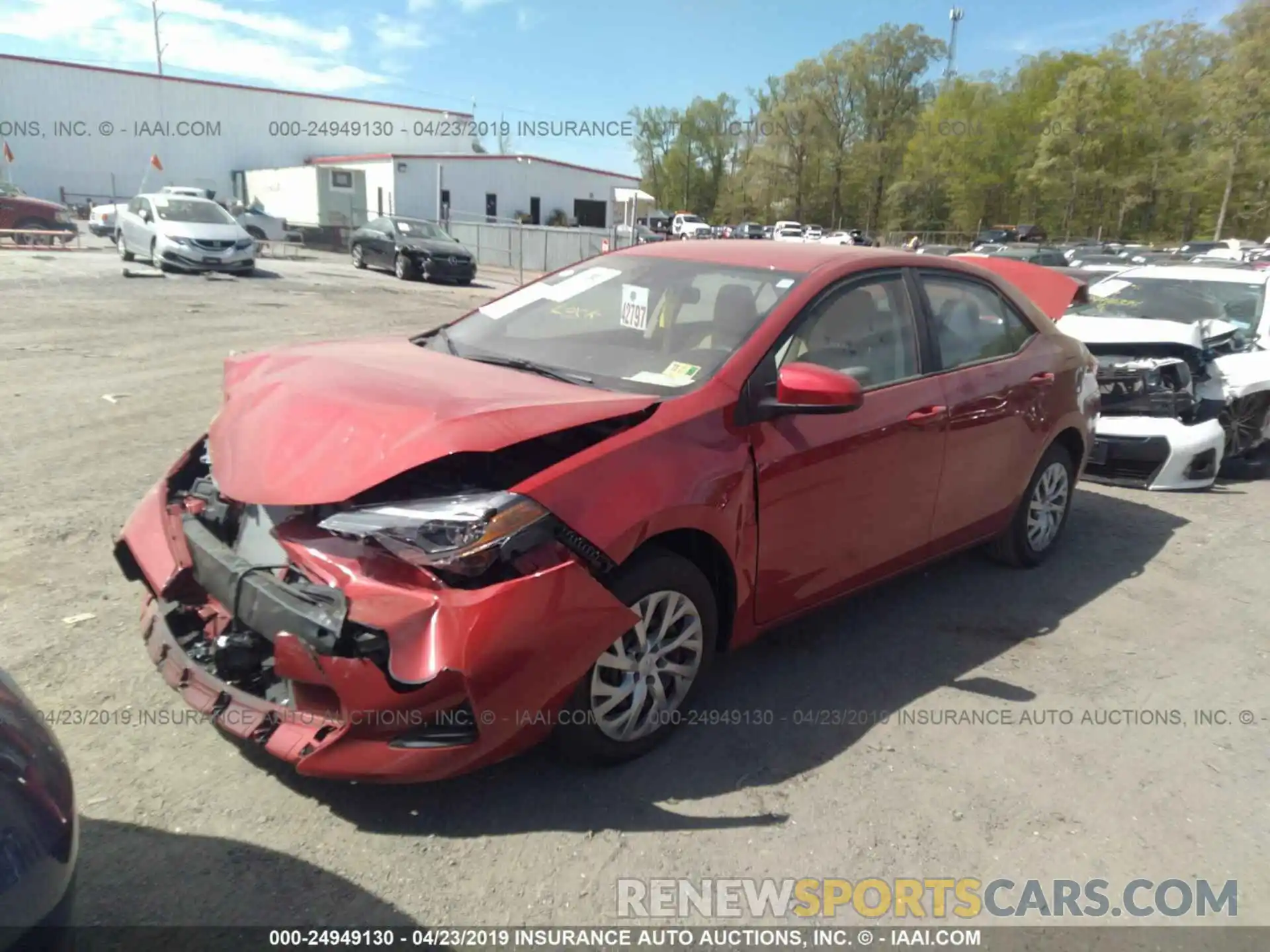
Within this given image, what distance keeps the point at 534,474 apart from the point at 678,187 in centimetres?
8338

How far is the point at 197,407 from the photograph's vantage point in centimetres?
738

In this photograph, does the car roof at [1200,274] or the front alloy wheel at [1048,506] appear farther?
the car roof at [1200,274]

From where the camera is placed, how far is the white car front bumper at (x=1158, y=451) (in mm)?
6707

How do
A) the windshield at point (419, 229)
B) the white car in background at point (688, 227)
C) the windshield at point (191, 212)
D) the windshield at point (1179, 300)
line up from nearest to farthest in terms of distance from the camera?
the windshield at point (1179, 300), the windshield at point (191, 212), the windshield at point (419, 229), the white car in background at point (688, 227)

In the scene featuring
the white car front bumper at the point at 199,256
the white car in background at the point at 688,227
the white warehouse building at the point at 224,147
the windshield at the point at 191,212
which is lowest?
the white car front bumper at the point at 199,256

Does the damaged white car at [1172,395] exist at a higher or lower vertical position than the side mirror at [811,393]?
lower

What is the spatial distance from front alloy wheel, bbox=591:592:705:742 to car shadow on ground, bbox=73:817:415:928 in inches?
34.3

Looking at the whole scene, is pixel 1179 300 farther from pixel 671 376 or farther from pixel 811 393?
pixel 671 376

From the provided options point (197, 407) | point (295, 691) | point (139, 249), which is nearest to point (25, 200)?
point (139, 249)

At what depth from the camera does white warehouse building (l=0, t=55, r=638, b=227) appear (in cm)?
3922

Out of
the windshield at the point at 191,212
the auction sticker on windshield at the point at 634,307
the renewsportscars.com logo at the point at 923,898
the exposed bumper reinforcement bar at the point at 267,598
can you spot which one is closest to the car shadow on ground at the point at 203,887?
Answer: the exposed bumper reinforcement bar at the point at 267,598

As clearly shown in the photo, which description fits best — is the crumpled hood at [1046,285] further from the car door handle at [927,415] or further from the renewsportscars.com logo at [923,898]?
the renewsportscars.com logo at [923,898]

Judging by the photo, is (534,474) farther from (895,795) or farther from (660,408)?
(895,795)

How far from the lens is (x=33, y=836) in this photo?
1.57 meters
